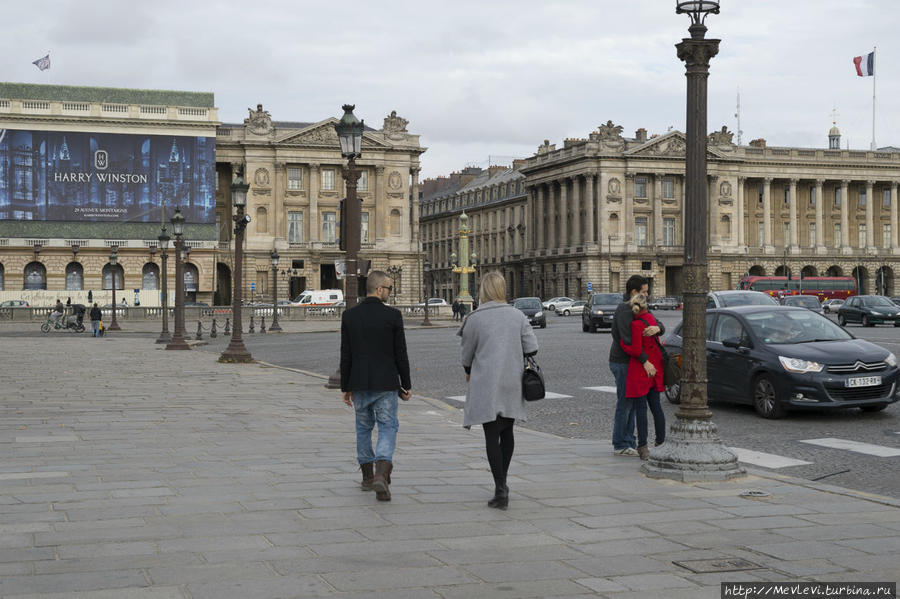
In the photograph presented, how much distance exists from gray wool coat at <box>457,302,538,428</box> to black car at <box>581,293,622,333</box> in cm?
3560

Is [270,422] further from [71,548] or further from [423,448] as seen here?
[71,548]

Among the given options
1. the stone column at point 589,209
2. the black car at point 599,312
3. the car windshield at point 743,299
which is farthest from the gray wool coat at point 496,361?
the stone column at point 589,209

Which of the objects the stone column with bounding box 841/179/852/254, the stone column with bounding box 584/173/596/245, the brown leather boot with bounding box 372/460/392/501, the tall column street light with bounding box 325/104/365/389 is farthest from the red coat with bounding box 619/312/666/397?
the stone column with bounding box 841/179/852/254

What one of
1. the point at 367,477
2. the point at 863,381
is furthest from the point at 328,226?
the point at 367,477

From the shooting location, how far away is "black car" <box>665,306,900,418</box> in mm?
14047

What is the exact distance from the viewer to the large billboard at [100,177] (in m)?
87.0

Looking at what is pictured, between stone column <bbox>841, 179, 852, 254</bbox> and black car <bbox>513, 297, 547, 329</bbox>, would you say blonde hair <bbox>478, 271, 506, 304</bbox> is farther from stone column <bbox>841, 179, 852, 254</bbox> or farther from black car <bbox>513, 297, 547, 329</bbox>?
stone column <bbox>841, 179, 852, 254</bbox>

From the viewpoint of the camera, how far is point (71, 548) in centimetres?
685

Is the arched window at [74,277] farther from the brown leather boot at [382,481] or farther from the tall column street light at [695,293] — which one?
the brown leather boot at [382,481]

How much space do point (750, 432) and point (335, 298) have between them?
69356mm

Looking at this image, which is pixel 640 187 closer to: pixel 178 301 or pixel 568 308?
pixel 568 308

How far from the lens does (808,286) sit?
4021 inches

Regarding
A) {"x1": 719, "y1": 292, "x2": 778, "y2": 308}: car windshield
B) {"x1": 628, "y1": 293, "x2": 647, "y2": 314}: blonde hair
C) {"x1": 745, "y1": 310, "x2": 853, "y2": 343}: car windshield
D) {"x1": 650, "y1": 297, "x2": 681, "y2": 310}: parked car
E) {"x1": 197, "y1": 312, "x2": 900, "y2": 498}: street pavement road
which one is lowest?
{"x1": 197, "y1": 312, "x2": 900, "y2": 498}: street pavement road

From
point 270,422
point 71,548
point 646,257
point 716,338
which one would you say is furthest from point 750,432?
point 646,257
